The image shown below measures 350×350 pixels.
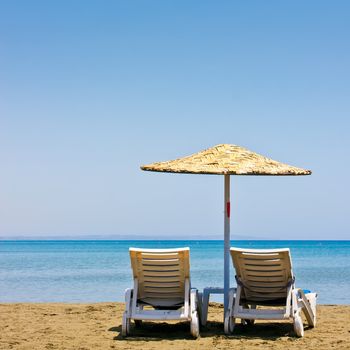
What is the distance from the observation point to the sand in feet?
22.6

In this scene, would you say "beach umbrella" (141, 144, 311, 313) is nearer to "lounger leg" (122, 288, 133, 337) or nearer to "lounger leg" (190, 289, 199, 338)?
"lounger leg" (190, 289, 199, 338)

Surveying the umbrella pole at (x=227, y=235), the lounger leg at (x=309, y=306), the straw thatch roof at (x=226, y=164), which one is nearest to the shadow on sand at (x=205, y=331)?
the lounger leg at (x=309, y=306)

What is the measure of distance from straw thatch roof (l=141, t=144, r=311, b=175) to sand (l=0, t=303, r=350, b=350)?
1.54m

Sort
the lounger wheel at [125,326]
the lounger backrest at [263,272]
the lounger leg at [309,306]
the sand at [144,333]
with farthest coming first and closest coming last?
the lounger leg at [309,306] → the lounger wheel at [125,326] → the lounger backrest at [263,272] → the sand at [144,333]

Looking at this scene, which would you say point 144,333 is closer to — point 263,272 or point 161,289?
point 161,289

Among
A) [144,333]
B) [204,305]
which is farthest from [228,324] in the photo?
[144,333]

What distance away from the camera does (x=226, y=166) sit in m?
7.41

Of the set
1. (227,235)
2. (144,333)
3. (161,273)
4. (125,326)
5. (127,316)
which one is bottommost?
(144,333)

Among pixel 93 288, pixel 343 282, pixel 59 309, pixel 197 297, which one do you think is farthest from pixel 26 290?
pixel 197 297

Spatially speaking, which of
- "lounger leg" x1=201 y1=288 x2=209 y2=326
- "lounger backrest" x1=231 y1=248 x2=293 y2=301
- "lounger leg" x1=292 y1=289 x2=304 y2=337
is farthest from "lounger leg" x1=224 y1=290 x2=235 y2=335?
"lounger leg" x1=292 y1=289 x2=304 y2=337

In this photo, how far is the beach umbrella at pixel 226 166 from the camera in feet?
23.9

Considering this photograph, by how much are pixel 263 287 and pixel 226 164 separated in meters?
1.21

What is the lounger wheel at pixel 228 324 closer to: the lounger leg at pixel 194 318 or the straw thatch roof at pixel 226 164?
the lounger leg at pixel 194 318

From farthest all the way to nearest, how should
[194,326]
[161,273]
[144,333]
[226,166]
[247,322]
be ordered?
[247,322]
[144,333]
[226,166]
[161,273]
[194,326]
